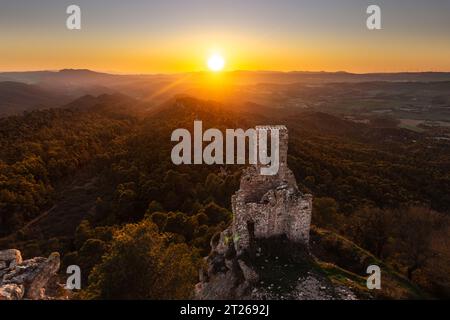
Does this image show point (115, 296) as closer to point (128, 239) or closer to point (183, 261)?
point (128, 239)

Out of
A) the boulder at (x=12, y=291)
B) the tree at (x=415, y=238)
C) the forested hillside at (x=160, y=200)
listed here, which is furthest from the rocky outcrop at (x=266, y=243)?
the tree at (x=415, y=238)

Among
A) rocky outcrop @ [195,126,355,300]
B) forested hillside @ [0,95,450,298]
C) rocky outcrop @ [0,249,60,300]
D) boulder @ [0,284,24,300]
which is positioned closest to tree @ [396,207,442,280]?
forested hillside @ [0,95,450,298]

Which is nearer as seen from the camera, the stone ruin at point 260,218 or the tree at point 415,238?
the stone ruin at point 260,218

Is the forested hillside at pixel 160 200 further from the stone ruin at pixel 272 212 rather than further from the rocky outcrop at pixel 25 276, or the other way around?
the stone ruin at pixel 272 212

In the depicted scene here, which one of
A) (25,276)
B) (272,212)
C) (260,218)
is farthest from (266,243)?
(25,276)

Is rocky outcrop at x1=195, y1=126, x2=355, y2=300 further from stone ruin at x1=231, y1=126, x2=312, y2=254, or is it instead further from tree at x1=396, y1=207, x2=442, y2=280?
tree at x1=396, y1=207, x2=442, y2=280

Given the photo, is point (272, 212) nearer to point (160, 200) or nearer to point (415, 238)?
point (415, 238)
